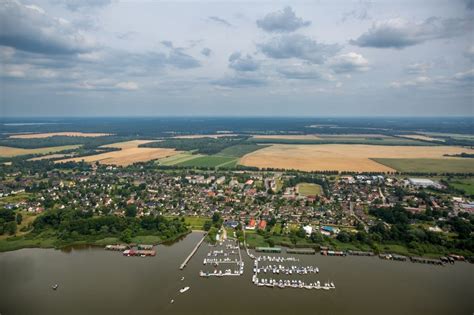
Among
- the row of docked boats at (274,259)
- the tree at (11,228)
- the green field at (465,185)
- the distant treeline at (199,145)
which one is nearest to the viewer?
the row of docked boats at (274,259)

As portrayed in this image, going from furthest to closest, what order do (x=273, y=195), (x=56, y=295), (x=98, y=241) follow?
(x=273, y=195) < (x=98, y=241) < (x=56, y=295)

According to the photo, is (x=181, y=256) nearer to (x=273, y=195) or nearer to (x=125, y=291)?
(x=125, y=291)

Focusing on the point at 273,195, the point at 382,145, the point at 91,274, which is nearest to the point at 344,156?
the point at 382,145

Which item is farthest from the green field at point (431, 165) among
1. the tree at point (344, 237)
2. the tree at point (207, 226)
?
the tree at point (207, 226)

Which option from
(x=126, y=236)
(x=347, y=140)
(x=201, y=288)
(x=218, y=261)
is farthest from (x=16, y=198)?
(x=347, y=140)

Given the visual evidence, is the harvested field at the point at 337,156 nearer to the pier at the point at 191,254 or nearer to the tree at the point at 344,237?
the tree at the point at 344,237

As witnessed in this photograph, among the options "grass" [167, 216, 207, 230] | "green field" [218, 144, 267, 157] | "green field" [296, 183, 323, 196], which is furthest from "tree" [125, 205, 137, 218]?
"green field" [218, 144, 267, 157]
